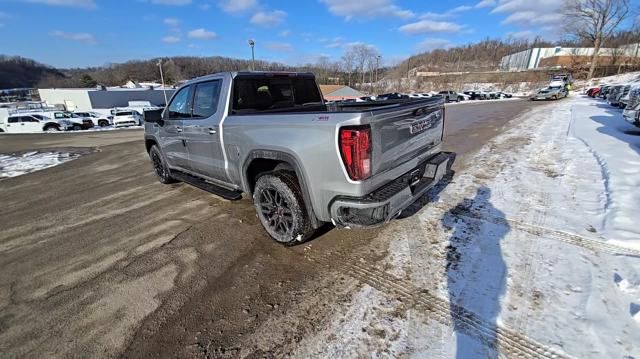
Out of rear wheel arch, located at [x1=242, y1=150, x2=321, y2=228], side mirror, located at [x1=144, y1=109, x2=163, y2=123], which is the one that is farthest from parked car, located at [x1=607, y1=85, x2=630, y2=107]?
side mirror, located at [x1=144, y1=109, x2=163, y2=123]

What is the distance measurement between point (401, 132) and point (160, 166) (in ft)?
16.6

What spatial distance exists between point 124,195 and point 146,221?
164cm

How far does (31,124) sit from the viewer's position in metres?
23.2

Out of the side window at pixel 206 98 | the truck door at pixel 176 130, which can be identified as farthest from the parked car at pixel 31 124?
the side window at pixel 206 98

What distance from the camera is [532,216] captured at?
3879mm

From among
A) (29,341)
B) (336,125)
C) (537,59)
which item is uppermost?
(537,59)

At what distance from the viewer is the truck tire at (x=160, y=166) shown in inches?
225

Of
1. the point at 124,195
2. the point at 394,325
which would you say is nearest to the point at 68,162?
the point at 124,195

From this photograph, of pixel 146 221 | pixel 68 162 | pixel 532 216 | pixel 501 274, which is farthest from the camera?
pixel 68 162

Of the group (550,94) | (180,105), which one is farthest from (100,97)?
(550,94)

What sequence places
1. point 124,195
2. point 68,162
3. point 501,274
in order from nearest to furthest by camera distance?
1. point 501,274
2. point 124,195
3. point 68,162

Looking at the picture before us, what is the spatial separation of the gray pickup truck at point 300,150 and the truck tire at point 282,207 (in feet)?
0.04

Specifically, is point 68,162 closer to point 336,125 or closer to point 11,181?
point 11,181

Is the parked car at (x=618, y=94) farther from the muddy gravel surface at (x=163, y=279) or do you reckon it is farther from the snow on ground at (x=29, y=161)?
the snow on ground at (x=29, y=161)
